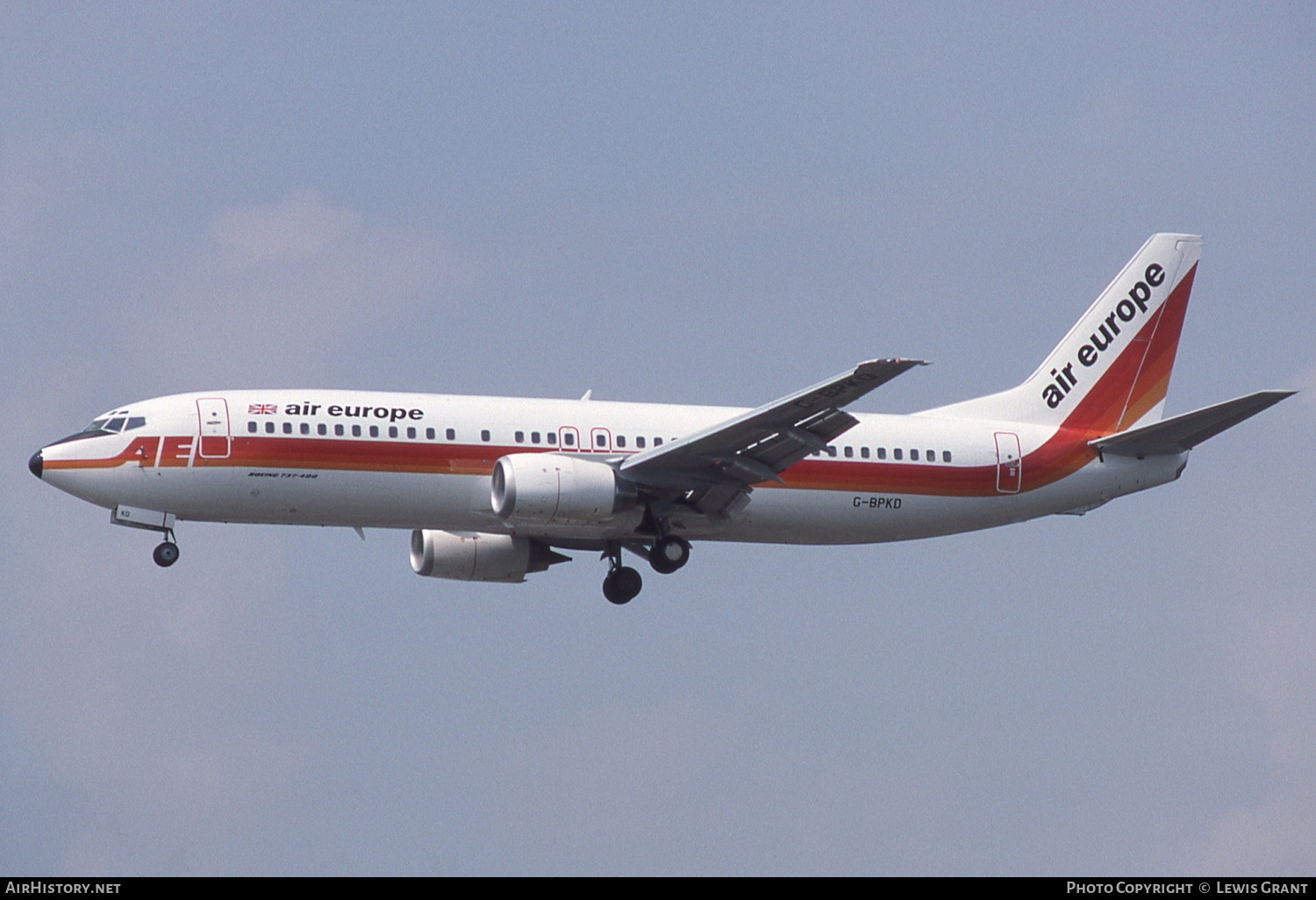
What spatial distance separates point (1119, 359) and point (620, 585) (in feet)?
47.5

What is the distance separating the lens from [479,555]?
48.5 metres

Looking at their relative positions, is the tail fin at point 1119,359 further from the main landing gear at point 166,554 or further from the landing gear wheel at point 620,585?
the main landing gear at point 166,554

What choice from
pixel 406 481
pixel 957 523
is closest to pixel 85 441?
pixel 406 481

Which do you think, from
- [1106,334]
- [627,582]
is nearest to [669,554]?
[627,582]

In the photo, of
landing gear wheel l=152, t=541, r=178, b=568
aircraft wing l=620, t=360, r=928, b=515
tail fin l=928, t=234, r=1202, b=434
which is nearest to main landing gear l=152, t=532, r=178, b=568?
landing gear wheel l=152, t=541, r=178, b=568

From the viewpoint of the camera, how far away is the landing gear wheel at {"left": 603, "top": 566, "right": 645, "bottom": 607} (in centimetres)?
4725

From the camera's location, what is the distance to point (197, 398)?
142 ft

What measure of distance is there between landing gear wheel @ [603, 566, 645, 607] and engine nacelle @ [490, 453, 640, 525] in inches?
155

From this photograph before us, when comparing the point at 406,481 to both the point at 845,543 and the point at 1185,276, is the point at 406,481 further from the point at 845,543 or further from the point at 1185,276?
the point at 1185,276

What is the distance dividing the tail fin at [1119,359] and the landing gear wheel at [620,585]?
344 inches

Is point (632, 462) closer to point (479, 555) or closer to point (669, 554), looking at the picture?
point (669, 554)

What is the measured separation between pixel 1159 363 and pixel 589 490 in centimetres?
1707

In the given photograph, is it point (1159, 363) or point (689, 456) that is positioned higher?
point (1159, 363)

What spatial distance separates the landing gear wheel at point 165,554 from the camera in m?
43.1
